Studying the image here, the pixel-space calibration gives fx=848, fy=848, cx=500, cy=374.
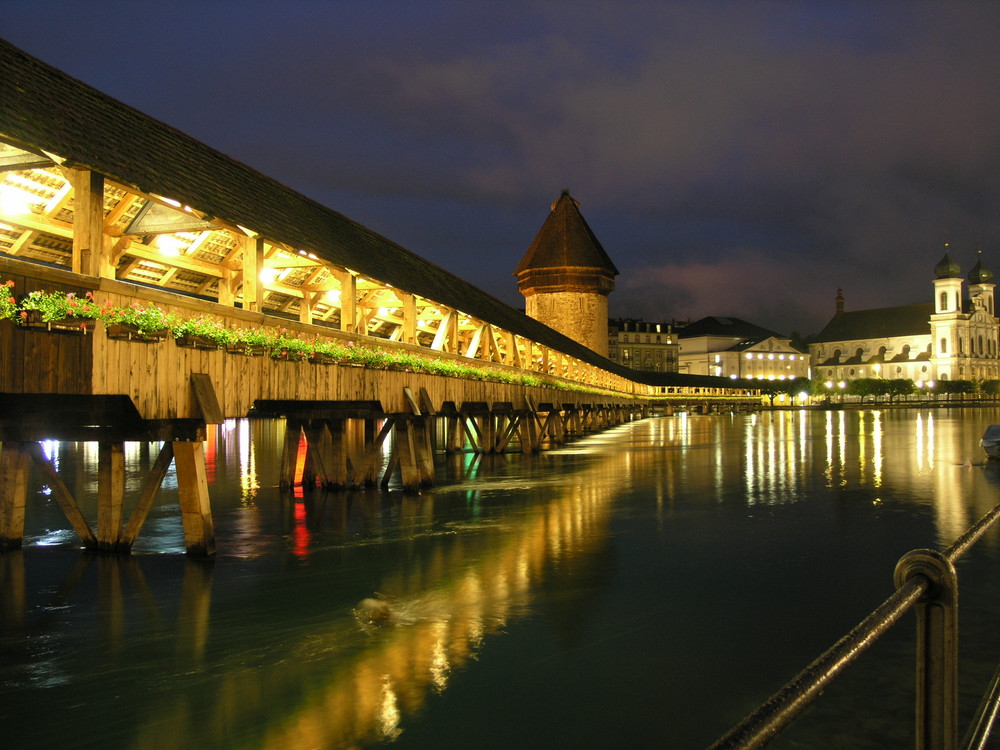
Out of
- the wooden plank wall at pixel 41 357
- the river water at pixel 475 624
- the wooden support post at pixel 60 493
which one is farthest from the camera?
the wooden support post at pixel 60 493

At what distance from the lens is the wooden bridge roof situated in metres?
10.3

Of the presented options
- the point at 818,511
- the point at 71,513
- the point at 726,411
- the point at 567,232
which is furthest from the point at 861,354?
the point at 71,513

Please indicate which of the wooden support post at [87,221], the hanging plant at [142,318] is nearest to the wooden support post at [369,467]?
the hanging plant at [142,318]

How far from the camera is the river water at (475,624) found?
23.2ft

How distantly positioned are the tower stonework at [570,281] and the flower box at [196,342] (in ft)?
188

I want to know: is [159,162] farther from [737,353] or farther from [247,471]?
[737,353]

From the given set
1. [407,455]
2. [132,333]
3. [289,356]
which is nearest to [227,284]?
[289,356]

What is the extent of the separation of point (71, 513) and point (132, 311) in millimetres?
4505

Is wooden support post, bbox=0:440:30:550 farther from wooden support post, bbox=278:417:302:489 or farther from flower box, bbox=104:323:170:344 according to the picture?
wooden support post, bbox=278:417:302:489

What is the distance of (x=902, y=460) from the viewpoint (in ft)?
102

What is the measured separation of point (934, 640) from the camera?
2.09 metres

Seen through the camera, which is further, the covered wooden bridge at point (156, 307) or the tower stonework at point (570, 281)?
the tower stonework at point (570, 281)

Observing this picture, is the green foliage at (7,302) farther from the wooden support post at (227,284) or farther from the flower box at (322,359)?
the wooden support post at (227,284)

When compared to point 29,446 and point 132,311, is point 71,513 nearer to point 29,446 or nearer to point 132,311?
point 29,446
